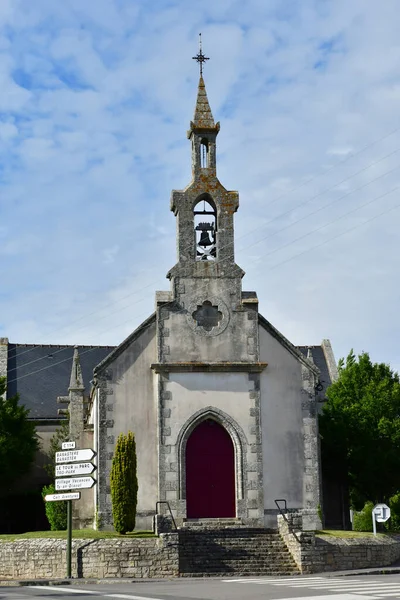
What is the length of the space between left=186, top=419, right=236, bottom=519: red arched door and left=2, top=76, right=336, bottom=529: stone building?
0.10 feet

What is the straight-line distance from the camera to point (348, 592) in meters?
15.2

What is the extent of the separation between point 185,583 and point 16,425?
63.9ft

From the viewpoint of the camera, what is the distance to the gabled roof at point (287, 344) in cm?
2861

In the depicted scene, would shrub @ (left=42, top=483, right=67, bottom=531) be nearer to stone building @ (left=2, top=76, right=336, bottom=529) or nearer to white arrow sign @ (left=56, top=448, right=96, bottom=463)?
stone building @ (left=2, top=76, right=336, bottom=529)

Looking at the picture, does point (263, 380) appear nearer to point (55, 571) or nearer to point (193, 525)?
point (193, 525)

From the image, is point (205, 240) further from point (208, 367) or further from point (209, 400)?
point (209, 400)

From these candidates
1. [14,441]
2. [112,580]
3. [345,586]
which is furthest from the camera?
[14,441]

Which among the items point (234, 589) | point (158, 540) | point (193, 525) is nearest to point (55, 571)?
point (158, 540)

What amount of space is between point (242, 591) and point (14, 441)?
2228 centimetres

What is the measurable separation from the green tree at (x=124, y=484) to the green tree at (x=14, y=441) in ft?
39.8

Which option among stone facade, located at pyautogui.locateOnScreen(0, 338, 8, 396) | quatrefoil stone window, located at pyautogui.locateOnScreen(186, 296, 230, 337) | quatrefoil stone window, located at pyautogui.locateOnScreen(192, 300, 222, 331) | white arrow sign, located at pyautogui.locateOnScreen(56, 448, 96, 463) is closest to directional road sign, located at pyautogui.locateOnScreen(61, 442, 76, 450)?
white arrow sign, located at pyautogui.locateOnScreen(56, 448, 96, 463)

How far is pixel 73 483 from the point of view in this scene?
23.6 meters

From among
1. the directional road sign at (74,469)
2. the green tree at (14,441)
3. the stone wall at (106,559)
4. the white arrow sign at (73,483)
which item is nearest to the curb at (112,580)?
the stone wall at (106,559)

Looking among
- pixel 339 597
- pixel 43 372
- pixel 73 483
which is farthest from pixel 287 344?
pixel 43 372
